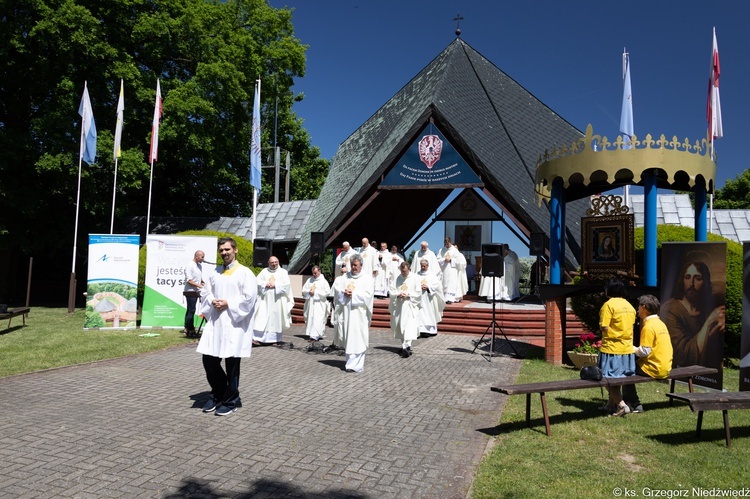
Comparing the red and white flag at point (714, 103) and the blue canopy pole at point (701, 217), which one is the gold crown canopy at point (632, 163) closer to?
the blue canopy pole at point (701, 217)

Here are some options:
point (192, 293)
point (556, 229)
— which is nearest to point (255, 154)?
point (192, 293)

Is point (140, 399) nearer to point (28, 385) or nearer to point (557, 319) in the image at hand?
point (28, 385)

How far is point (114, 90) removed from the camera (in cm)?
2166

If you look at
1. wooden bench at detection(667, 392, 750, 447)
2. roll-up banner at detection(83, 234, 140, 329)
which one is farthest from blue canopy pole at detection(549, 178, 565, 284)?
roll-up banner at detection(83, 234, 140, 329)

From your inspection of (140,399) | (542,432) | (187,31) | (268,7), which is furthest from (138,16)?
(542,432)

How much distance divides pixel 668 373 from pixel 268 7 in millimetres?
22896

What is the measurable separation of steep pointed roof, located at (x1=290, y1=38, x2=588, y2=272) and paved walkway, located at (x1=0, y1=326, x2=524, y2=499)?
857cm

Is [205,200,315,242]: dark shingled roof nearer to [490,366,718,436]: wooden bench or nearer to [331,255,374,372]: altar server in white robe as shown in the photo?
[331,255,374,372]: altar server in white robe

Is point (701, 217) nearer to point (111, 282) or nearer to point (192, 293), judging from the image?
point (192, 293)

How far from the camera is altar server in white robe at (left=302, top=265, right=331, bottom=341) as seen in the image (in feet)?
38.8

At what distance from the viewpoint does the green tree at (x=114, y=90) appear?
1891cm

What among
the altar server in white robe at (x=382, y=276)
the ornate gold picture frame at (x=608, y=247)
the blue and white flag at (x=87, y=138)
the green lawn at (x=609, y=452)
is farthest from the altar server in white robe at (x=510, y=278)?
the blue and white flag at (x=87, y=138)

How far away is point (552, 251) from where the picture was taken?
10.6 m

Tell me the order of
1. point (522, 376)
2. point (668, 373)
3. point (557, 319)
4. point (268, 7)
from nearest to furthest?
point (668, 373) < point (522, 376) < point (557, 319) < point (268, 7)
